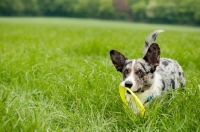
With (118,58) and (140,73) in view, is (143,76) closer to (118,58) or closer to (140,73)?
(140,73)

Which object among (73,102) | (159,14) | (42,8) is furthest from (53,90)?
(42,8)

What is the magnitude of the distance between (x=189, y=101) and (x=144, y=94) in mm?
537

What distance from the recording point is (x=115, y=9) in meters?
Answer: 53.6

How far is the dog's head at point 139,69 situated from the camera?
3016 millimetres

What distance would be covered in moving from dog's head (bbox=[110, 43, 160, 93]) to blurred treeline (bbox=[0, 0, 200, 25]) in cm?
3737

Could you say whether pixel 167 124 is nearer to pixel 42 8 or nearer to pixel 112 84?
pixel 112 84

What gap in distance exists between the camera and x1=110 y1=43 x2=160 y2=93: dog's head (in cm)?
302

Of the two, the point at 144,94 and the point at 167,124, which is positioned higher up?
the point at 144,94

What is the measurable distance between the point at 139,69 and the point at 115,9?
5161 cm

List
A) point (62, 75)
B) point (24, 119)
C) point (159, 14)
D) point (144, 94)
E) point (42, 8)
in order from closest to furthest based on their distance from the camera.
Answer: point (24, 119) → point (144, 94) → point (62, 75) → point (159, 14) → point (42, 8)

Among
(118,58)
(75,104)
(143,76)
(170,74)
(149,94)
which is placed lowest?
(75,104)

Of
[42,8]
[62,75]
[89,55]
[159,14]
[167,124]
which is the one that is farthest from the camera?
[42,8]

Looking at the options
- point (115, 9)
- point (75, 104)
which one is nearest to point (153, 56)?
point (75, 104)

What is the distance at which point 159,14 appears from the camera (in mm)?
44969
